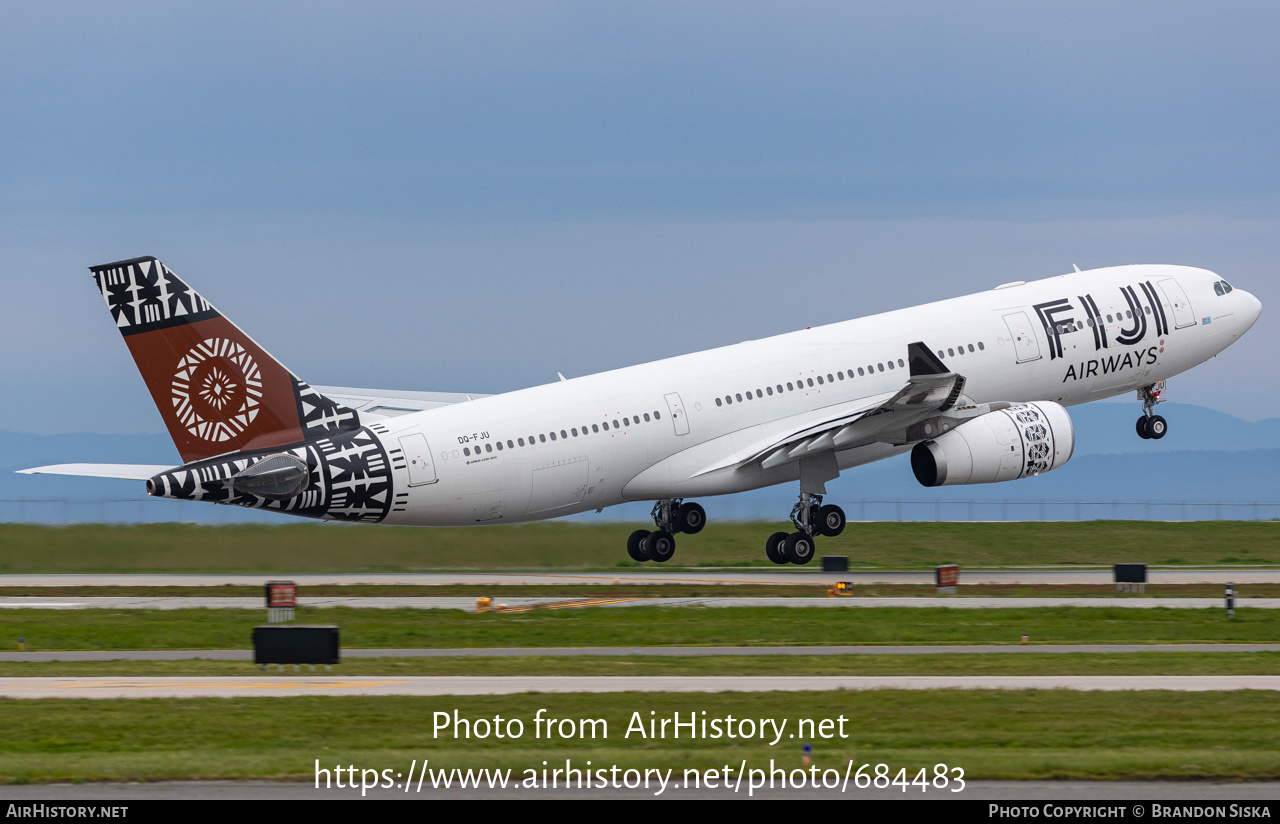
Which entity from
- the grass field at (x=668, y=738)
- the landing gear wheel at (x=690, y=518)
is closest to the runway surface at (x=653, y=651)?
the grass field at (x=668, y=738)

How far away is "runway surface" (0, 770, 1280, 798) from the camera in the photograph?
57.6 feet

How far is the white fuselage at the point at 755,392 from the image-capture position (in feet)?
143

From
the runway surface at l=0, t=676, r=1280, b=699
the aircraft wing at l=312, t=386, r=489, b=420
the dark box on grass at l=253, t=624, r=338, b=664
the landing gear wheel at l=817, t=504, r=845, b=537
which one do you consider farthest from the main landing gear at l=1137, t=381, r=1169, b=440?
the dark box on grass at l=253, t=624, r=338, b=664

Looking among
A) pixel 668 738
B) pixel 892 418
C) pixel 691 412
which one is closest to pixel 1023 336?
pixel 892 418

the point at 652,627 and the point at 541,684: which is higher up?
the point at 652,627

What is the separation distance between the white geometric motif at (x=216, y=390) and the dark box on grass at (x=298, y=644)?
1181 cm

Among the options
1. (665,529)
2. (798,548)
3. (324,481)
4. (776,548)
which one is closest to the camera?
(324,481)

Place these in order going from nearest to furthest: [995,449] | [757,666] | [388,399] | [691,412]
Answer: [757,666]
[691,412]
[995,449]
[388,399]

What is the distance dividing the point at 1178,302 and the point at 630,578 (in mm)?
20649

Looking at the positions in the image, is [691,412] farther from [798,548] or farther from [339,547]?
[339,547]

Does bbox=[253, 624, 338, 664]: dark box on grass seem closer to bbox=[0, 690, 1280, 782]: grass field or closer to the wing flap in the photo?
bbox=[0, 690, 1280, 782]: grass field

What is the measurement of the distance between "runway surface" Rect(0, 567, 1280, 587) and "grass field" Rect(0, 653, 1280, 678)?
16611mm

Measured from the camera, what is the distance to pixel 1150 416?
183ft

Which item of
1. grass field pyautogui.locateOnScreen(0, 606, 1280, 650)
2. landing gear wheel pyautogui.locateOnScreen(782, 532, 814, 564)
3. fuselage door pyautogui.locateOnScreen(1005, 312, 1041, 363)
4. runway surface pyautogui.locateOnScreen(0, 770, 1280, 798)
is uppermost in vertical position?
fuselage door pyautogui.locateOnScreen(1005, 312, 1041, 363)
